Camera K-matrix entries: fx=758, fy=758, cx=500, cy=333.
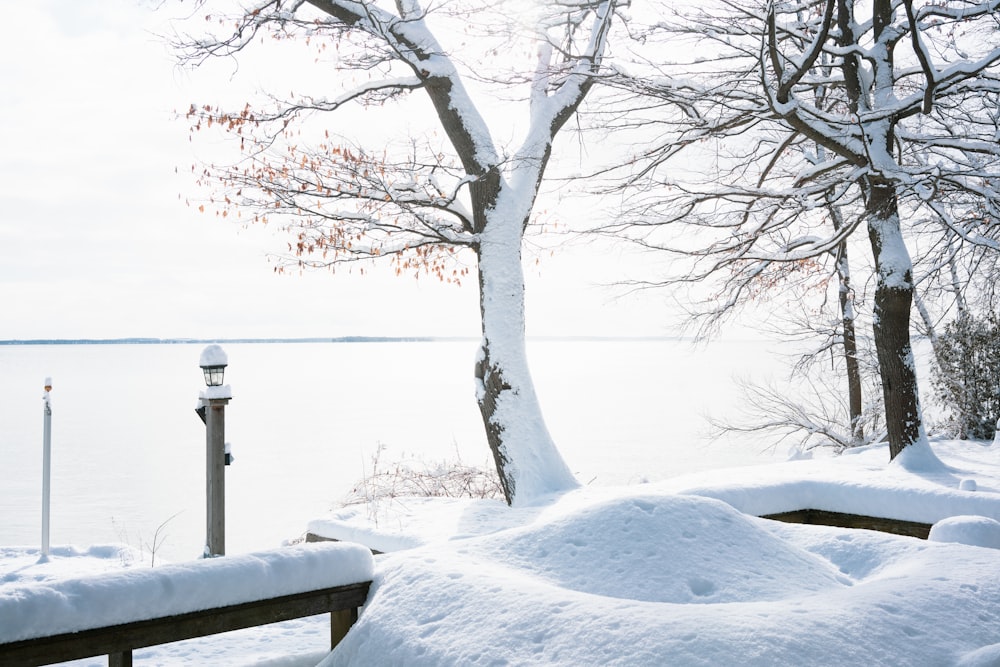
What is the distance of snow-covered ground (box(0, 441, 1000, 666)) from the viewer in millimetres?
2742

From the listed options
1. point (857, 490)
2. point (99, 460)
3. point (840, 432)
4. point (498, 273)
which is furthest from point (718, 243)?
point (99, 460)

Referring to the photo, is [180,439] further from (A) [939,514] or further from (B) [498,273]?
(A) [939,514]

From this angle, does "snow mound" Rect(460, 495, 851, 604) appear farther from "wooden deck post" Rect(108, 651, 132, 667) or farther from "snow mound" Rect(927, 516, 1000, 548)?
"wooden deck post" Rect(108, 651, 132, 667)

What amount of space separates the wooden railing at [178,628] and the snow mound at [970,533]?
3606mm

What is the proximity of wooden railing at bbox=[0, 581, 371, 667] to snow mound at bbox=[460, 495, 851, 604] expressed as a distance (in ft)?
2.35

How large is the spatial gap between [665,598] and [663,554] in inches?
12.2

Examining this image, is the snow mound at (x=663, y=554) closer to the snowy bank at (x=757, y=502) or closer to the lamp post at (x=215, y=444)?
the snowy bank at (x=757, y=502)

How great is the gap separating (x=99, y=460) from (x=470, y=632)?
21.2 m

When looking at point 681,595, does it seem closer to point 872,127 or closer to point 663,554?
point 663,554

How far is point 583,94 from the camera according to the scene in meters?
9.98

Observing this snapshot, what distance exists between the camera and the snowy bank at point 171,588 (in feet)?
9.26

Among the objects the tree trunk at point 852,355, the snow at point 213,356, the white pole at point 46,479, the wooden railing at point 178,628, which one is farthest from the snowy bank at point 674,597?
the tree trunk at point 852,355

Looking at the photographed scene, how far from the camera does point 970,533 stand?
4.73m

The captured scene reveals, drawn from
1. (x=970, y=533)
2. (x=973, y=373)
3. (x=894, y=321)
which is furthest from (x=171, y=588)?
(x=973, y=373)
